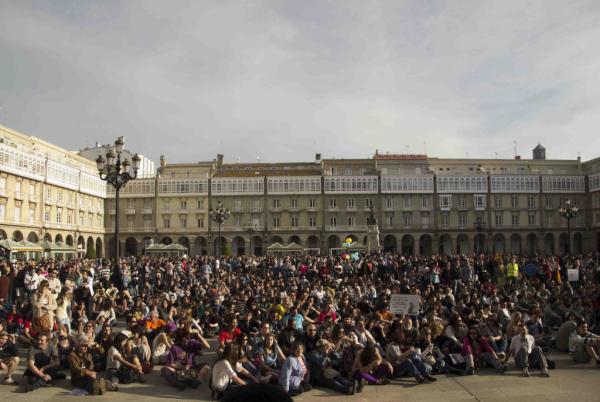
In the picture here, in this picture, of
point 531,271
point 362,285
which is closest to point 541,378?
point 362,285

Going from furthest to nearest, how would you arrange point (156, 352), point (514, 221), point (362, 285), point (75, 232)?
point (514, 221) < point (75, 232) < point (362, 285) < point (156, 352)

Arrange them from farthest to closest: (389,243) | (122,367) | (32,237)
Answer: (389,243) → (32,237) → (122,367)

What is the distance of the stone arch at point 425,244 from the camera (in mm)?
65812

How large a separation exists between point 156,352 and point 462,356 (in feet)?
20.9

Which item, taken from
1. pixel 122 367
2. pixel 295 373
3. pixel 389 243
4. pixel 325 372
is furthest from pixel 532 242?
pixel 122 367

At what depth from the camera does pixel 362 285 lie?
1886 cm

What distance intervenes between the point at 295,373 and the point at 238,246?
188 ft

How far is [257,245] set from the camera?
6600 cm

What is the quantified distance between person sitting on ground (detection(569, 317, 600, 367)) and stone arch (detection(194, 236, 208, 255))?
5717 centimetres

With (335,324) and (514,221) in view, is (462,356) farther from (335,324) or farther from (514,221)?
(514,221)

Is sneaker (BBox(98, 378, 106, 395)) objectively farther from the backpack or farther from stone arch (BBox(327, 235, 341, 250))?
stone arch (BBox(327, 235, 341, 250))

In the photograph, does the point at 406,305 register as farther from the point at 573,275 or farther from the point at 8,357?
the point at 573,275

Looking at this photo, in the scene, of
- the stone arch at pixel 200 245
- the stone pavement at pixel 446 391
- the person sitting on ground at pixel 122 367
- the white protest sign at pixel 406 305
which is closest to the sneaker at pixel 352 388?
the stone pavement at pixel 446 391

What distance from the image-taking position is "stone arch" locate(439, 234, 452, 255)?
2591 inches
